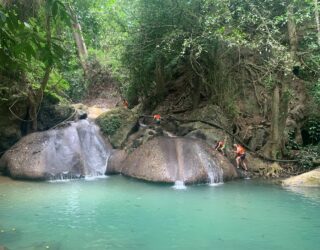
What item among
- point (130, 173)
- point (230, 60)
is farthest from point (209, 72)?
point (130, 173)

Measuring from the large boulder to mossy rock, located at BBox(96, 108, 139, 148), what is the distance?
5.08ft

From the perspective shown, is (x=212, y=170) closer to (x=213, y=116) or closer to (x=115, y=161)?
(x=213, y=116)

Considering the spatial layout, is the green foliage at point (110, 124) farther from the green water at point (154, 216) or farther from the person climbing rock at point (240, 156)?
the person climbing rock at point (240, 156)

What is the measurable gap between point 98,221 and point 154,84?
30.9ft

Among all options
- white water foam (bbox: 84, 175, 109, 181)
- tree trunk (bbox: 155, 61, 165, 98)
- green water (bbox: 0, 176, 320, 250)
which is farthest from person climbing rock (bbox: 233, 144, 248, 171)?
white water foam (bbox: 84, 175, 109, 181)

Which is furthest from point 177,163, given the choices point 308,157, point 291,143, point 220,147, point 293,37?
point 293,37

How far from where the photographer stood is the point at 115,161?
14820 mm

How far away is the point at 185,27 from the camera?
1428cm

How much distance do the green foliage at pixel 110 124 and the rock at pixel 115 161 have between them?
1244mm

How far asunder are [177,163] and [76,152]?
3.86m

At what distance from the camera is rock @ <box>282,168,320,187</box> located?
12547 millimetres

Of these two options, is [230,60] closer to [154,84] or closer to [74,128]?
[154,84]

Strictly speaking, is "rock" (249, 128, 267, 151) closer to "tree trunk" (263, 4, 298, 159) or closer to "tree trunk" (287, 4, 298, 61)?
"tree trunk" (263, 4, 298, 159)

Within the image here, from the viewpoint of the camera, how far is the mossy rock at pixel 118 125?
623 inches
